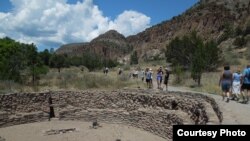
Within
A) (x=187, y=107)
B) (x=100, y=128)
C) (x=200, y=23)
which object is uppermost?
(x=200, y=23)

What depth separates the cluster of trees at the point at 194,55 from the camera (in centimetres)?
2820

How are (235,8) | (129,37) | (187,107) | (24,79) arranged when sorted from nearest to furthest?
1. (187,107)
2. (24,79)
3. (235,8)
4. (129,37)

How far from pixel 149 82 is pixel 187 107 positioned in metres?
7.05

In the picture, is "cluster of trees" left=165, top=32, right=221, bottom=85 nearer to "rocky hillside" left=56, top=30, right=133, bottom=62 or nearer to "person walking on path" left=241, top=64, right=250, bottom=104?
"person walking on path" left=241, top=64, right=250, bottom=104

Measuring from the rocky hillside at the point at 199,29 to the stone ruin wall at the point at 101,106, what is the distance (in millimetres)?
30822

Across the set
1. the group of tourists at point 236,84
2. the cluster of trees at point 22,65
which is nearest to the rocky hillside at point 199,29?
the cluster of trees at point 22,65

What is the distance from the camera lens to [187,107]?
1789 cm

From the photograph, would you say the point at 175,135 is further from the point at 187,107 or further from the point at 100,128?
the point at 100,128

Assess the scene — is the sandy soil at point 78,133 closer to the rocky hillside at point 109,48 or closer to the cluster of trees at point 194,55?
the cluster of trees at point 194,55

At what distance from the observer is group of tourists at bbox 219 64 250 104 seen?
15477 mm

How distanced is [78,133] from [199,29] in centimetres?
6419

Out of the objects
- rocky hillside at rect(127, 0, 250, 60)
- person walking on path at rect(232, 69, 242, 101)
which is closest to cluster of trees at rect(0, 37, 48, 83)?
person walking on path at rect(232, 69, 242, 101)

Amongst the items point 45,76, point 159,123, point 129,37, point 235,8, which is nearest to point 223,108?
Answer: point 159,123

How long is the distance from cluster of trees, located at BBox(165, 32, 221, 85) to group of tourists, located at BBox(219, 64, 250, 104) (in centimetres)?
1119
